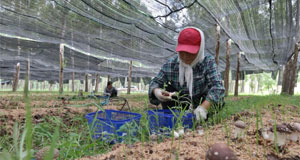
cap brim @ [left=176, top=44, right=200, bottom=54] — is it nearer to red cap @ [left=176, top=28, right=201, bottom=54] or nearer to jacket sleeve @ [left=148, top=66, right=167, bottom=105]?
red cap @ [left=176, top=28, right=201, bottom=54]

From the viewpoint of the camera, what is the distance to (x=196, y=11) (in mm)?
5594

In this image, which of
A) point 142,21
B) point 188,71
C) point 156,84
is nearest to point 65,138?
point 156,84

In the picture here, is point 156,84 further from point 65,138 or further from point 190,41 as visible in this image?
point 65,138

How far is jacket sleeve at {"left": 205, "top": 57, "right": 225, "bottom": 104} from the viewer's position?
83.2 inches

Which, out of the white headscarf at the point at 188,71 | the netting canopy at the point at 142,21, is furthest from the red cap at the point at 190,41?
the netting canopy at the point at 142,21

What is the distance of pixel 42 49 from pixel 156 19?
23.2 feet

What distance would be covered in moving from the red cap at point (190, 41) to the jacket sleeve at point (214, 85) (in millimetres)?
325

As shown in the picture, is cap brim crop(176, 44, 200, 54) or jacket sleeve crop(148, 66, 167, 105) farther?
jacket sleeve crop(148, 66, 167, 105)

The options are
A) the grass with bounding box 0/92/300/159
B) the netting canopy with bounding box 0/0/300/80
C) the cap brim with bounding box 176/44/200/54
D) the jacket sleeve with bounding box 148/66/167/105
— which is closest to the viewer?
the grass with bounding box 0/92/300/159

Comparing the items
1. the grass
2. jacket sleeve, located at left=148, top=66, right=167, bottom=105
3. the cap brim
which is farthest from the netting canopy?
the grass

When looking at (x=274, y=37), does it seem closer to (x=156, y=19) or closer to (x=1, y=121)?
(x=156, y=19)

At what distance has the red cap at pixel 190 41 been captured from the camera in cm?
224

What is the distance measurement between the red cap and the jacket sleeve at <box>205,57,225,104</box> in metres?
0.33

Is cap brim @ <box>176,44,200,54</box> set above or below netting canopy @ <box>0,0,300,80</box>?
below
